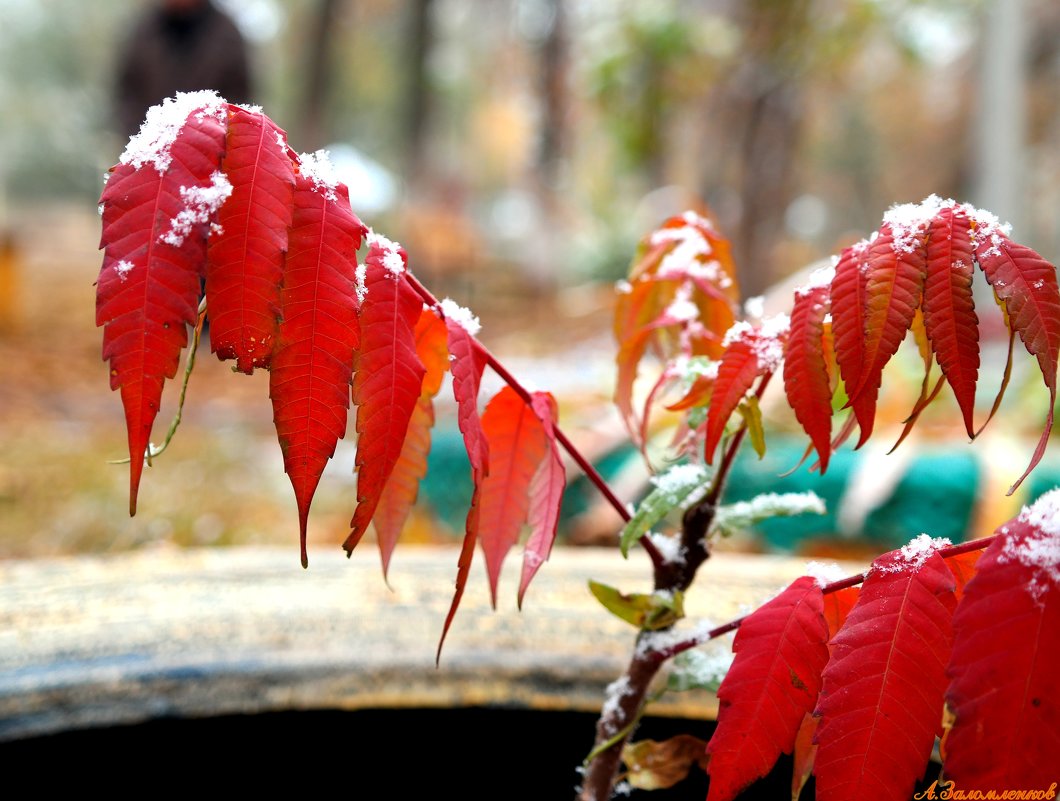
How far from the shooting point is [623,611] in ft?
2.03

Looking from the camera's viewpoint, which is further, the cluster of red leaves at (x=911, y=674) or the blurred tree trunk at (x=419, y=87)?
the blurred tree trunk at (x=419, y=87)

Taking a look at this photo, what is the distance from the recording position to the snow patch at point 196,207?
399 millimetres

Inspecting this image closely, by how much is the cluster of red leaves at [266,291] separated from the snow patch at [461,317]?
5 centimetres

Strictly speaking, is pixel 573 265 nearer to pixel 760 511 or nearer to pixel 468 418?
pixel 760 511

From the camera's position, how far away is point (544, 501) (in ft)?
1.81

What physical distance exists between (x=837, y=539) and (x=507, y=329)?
5569 mm

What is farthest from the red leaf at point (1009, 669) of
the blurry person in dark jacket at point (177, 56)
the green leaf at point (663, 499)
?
the blurry person in dark jacket at point (177, 56)

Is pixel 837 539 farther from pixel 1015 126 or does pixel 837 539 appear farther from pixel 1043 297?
pixel 1015 126

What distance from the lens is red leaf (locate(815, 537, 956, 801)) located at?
410 millimetres

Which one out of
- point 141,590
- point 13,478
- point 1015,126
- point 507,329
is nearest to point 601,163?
point 507,329

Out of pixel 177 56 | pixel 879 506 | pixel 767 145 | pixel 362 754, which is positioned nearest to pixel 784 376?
pixel 362 754

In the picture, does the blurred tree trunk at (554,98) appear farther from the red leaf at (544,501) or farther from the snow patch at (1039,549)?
the snow patch at (1039,549)

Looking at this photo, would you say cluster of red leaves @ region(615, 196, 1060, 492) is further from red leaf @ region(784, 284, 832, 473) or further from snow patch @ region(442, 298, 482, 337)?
snow patch @ region(442, 298, 482, 337)

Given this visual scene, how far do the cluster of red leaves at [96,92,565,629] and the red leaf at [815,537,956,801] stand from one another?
0.20 meters
